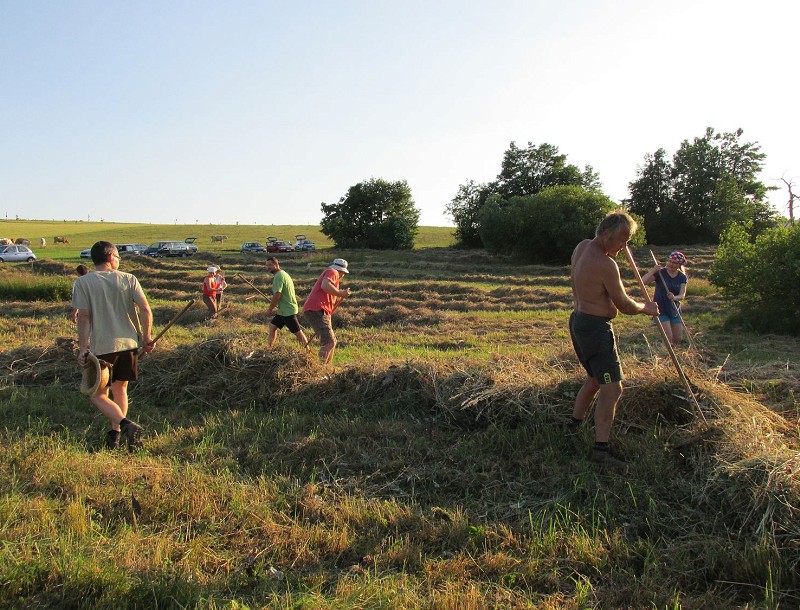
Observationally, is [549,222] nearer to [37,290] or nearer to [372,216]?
[372,216]

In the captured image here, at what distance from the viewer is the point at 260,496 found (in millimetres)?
3777

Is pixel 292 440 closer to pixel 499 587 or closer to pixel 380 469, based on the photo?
pixel 380 469

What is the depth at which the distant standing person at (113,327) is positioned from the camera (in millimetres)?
4902

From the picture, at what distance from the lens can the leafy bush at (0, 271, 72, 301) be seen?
18.8m

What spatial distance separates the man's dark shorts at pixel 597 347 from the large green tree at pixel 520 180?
47422 mm

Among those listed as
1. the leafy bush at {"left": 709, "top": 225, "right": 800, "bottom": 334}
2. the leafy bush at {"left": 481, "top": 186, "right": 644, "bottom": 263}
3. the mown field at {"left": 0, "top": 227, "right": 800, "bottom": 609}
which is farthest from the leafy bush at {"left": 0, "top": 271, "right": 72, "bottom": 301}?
the leafy bush at {"left": 481, "top": 186, "right": 644, "bottom": 263}

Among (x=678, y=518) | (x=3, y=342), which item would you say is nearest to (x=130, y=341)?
(x=678, y=518)

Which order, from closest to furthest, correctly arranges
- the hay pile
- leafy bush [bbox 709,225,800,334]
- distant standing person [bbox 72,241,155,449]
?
distant standing person [bbox 72,241,155,449], the hay pile, leafy bush [bbox 709,225,800,334]

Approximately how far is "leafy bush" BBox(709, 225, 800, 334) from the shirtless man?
30.4ft

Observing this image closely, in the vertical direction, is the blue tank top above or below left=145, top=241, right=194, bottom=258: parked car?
below

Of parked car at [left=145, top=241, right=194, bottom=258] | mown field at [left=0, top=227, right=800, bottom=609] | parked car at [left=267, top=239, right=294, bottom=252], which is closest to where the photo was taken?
mown field at [left=0, top=227, right=800, bottom=609]

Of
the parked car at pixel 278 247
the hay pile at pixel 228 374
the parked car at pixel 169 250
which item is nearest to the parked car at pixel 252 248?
the parked car at pixel 278 247

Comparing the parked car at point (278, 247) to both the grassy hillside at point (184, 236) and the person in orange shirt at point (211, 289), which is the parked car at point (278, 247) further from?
the person in orange shirt at point (211, 289)

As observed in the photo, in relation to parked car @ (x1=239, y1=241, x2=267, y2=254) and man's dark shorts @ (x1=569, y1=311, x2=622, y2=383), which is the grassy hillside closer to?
parked car @ (x1=239, y1=241, x2=267, y2=254)
